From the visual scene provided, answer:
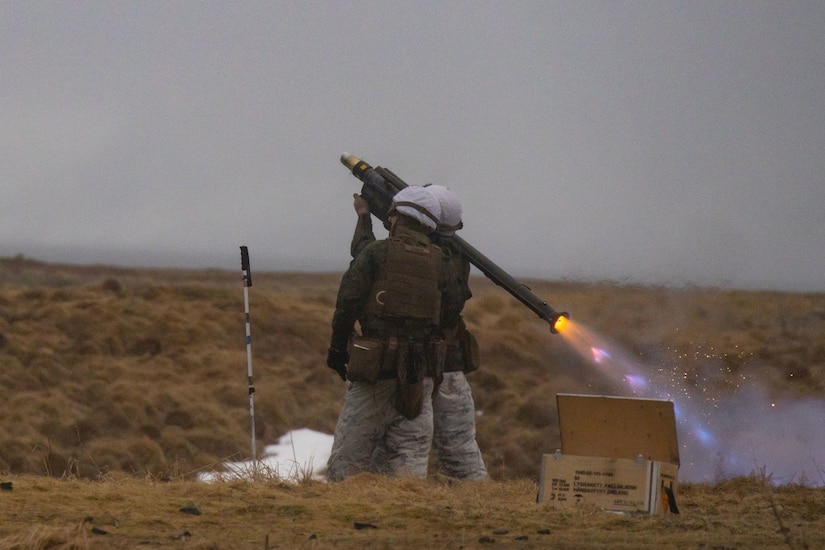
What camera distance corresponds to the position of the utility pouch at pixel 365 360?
29.8ft

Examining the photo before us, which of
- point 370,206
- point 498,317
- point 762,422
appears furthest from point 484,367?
point 370,206

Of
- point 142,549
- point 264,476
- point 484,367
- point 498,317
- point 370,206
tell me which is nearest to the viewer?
point 142,549

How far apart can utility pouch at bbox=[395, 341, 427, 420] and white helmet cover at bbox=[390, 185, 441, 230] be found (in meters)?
0.85

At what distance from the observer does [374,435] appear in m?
9.30

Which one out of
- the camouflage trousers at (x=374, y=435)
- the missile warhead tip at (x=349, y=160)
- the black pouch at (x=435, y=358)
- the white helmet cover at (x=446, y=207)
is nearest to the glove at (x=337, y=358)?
the camouflage trousers at (x=374, y=435)

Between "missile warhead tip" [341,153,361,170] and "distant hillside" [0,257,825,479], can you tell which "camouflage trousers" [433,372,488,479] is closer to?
"missile warhead tip" [341,153,361,170]

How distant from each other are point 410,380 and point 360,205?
1.66m

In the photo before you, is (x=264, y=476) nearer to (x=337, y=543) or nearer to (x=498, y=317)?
(x=337, y=543)

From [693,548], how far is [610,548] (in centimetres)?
38

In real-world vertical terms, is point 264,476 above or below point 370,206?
below

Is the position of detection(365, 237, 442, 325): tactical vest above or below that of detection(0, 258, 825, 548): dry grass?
above

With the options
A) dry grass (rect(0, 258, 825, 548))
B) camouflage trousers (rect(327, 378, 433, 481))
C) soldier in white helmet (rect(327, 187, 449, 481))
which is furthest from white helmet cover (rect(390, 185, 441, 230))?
dry grass (rect(0, 258, 825, 548))

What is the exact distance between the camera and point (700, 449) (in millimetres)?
13492

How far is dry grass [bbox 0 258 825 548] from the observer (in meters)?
6.86
